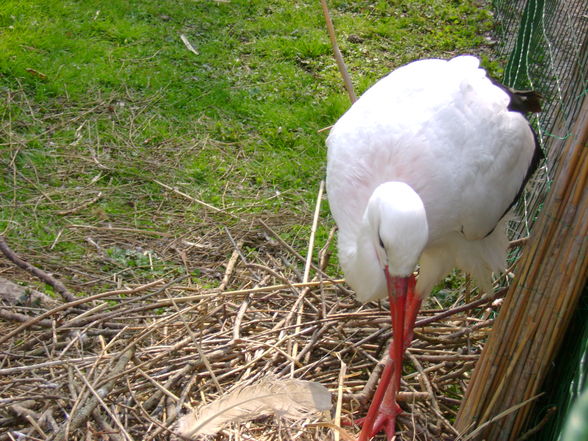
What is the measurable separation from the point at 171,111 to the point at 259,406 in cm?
361

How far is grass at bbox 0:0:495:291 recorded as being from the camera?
438 centimetres

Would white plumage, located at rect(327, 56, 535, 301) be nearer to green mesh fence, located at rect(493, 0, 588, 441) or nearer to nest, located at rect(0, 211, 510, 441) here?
green mesh fence, located at rect(493, 0, 588, 441)

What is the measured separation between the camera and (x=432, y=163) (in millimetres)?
2656

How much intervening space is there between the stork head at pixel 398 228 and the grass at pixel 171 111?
1.89 metres

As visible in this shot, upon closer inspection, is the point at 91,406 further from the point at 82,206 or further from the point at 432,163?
the point at 82,206

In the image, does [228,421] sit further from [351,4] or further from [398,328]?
[351,4]

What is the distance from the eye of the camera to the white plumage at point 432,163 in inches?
105

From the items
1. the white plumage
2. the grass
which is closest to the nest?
the white plumage

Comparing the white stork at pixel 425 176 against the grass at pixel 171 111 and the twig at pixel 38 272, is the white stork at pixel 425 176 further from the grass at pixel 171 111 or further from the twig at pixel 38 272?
the twig at pixel 38 272

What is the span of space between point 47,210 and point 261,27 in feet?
11.0

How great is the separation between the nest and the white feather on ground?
18cm

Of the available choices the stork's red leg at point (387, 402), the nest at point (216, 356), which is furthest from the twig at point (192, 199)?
the stork's red leg at point (387, 402)

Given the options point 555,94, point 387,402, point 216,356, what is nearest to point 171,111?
point 216,356

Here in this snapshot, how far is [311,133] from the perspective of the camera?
5.41m
